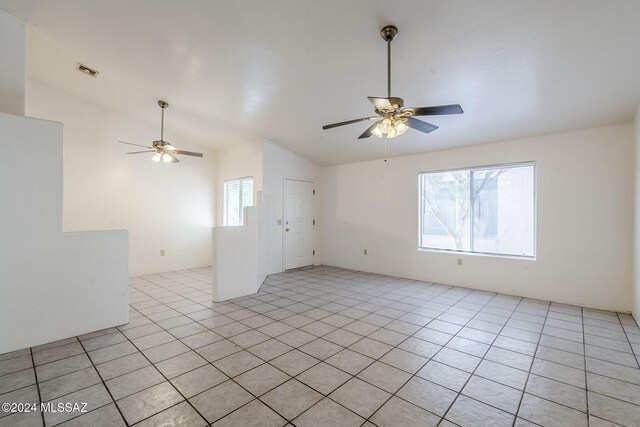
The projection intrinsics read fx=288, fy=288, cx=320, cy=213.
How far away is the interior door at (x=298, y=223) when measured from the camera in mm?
6516

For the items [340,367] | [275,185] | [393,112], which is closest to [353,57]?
[393,112]

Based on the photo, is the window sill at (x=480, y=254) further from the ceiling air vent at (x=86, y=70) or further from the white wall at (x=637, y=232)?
the ceiling air vent at (x=86, y=70)

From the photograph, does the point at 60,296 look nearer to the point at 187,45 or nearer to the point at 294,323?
the point at 294,323

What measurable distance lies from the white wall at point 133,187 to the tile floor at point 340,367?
2.39m

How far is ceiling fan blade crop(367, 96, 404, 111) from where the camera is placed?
2.33 m

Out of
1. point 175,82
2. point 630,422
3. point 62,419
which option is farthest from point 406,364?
point 175,82

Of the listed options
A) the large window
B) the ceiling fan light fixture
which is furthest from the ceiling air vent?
the large window

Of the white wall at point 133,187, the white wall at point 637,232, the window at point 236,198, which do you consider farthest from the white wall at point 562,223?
the white wall at point 133,187

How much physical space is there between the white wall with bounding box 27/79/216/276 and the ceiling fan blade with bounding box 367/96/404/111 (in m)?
4.60

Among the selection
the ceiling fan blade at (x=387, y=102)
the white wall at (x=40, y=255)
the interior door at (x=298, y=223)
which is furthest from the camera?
the interior door at (x=298, y=223)

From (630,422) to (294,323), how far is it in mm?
2840

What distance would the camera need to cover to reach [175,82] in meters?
4.15

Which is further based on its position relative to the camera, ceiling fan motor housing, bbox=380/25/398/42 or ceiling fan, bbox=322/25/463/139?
ceiling fan motor housing, bbox=380/25/398/42

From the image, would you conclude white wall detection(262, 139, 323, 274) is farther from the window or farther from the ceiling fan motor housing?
the ceiling fan motor housing
